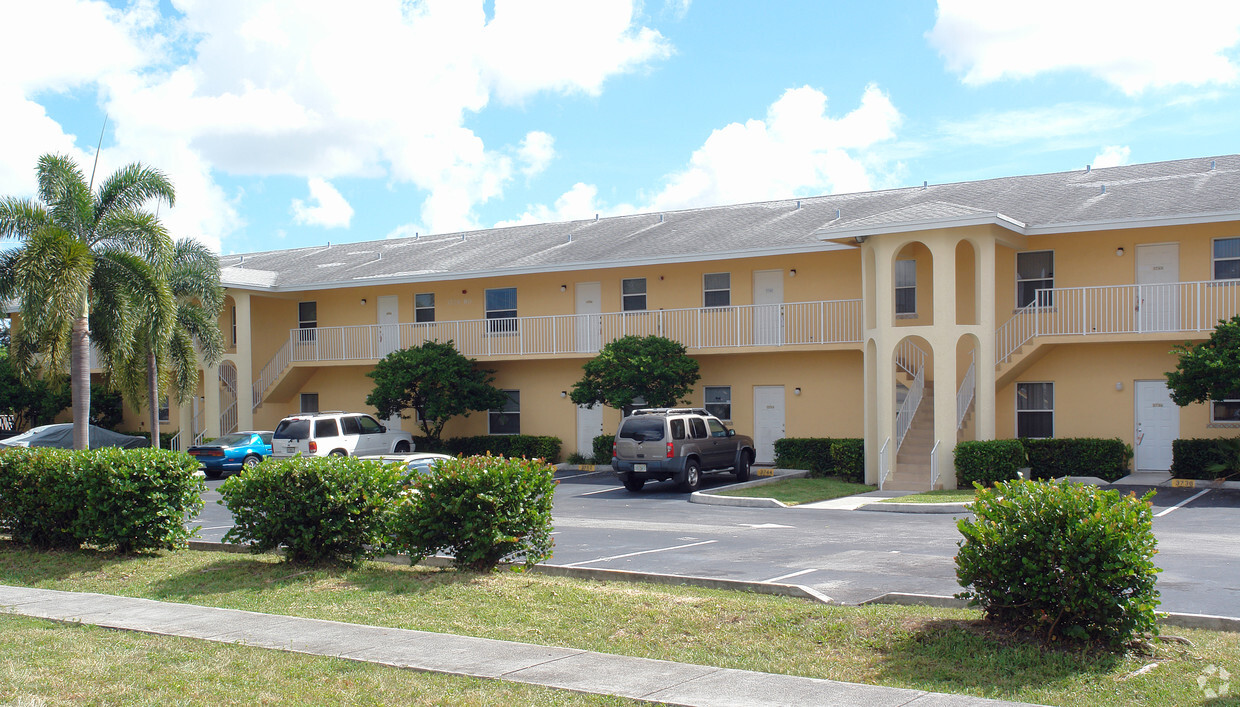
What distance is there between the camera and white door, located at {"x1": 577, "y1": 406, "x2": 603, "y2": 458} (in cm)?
2961

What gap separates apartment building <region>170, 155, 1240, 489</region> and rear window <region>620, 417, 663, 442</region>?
458 centimetres

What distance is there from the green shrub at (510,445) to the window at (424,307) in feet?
13.9

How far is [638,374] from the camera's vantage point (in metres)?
25.4

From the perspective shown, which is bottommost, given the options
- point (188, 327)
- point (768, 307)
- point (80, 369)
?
point (80, 369)

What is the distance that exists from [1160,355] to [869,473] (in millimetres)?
6594

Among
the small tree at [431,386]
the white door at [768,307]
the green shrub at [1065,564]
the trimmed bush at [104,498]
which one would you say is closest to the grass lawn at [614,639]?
the green shrub at [1065,564]

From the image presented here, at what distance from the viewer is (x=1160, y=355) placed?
2272cm

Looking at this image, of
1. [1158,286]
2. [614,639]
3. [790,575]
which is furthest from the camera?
[1158,286]

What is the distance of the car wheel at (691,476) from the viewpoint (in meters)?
22.3

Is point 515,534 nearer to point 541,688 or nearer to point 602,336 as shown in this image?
point 541,688

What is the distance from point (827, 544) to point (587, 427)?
53.0ft

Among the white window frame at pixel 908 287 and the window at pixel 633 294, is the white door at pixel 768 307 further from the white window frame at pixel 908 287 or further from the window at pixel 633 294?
the window at pixel 633 294

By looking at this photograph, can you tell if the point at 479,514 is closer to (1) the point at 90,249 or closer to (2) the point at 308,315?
(1) the point at 90,249

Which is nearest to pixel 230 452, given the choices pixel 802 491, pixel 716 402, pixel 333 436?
pixel 333 436
